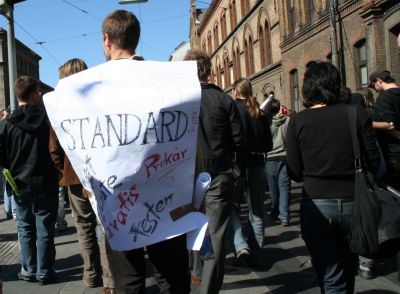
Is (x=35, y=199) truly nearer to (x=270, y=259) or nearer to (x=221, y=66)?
(x=270, y=259)

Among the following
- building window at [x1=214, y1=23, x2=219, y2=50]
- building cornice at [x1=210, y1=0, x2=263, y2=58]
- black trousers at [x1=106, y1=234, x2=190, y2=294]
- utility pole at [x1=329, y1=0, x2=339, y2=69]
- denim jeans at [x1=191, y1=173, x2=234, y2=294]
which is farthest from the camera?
building window at [x1=214, y1=23, x2=219, y2=50]

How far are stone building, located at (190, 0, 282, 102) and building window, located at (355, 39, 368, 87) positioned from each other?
Answer: 8.37 m

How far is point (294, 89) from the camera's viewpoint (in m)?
23.7

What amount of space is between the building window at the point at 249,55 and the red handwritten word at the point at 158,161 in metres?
29.8

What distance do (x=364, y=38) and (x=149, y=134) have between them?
15.2m

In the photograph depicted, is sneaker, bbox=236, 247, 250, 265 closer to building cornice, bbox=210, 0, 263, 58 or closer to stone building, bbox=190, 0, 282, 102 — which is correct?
stone building, bbox=190, 0, 282, 102

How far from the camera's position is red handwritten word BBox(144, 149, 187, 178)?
7.71 feet

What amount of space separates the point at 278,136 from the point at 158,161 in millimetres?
5977

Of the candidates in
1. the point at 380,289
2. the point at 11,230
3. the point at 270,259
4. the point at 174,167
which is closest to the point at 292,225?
the point at 270,259

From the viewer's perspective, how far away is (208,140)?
4117mm

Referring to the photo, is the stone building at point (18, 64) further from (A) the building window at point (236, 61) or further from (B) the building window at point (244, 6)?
(B) the building window at point (244, 6)

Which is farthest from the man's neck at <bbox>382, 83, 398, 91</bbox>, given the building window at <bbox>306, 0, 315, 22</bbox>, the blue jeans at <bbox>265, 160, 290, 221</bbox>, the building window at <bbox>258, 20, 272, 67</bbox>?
the building window at <bbox>258, 20, 272, 67</bbox>

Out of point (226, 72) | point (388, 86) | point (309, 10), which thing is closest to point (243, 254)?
point (388, 86)

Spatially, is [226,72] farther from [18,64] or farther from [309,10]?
[18,64]
